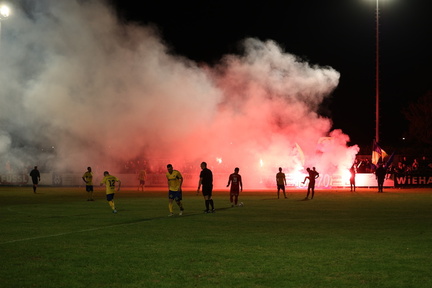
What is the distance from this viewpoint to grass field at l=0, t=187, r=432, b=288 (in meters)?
8.58

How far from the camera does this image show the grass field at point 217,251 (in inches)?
338

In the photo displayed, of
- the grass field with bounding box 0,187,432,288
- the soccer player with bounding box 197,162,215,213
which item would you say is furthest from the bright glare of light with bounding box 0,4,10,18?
the soccer player with bounding box 197,162,215,213

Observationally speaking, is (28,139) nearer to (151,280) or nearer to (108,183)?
(108,183)

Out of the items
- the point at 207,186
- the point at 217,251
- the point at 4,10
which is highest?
the point at 4,10

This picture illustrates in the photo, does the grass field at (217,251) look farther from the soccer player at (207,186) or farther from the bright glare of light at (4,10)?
the bright glare of light at (4,10)

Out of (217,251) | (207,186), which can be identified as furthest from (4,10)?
(217,251)

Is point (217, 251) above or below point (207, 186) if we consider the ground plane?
below

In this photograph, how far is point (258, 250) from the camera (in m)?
11.4

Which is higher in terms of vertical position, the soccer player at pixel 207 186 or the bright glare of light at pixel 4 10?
the bright glare of light at pixel 4 10

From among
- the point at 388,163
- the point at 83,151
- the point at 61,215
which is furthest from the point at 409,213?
the point at 83,151

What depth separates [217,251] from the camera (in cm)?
1126

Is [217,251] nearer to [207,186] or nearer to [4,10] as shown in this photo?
[207,186]

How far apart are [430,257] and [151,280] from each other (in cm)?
526

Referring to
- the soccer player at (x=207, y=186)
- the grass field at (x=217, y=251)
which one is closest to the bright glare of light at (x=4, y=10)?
the grass field at (x=217, y=251)
